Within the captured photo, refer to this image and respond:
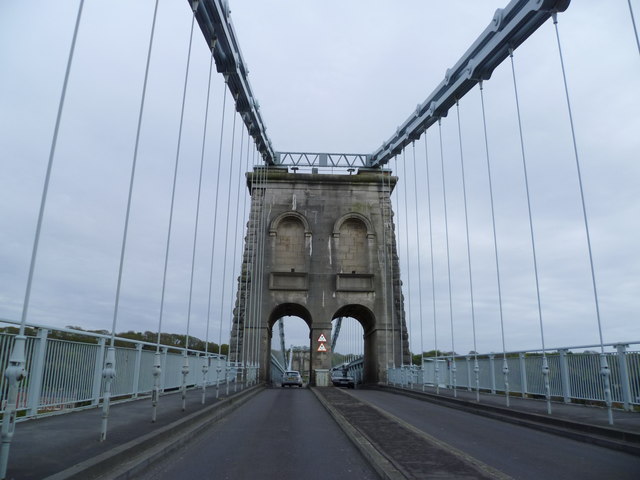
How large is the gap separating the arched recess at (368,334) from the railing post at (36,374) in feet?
78.3

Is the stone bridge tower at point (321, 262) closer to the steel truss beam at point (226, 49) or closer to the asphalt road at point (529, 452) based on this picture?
the steel truss beam at point (226, 49)

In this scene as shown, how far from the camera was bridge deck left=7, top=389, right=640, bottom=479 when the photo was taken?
494cm

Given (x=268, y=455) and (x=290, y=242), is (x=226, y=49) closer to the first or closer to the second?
(x=268, y=455)

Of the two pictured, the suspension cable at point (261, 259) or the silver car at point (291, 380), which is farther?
the silver car at point (291, 380)

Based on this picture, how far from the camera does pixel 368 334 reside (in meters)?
34.0

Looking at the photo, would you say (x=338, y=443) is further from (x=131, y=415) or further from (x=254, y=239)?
→ (x=254, y=239)

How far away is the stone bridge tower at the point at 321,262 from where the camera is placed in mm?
30109

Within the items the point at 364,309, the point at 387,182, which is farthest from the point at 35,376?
the point at 387,182

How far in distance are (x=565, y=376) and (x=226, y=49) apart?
15.1 m

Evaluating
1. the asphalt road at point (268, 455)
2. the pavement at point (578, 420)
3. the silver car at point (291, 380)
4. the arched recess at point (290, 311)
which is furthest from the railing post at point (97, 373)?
the silver car at point (291, 380)

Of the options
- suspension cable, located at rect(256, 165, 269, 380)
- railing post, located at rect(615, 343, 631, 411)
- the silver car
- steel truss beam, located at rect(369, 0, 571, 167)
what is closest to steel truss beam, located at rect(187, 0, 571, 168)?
steel truss beam, located at rect(369, 0, 571, 167)

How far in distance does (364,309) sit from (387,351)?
3361 mm

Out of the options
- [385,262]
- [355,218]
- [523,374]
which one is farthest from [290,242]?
[523,374]

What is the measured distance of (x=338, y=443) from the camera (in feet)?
23.9
